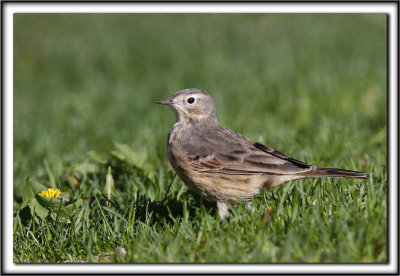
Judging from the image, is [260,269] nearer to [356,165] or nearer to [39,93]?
[356,165]

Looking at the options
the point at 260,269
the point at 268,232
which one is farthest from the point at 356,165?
the point at 260,269

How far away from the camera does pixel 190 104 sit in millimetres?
6914

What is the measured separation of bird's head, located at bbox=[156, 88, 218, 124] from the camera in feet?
22.7

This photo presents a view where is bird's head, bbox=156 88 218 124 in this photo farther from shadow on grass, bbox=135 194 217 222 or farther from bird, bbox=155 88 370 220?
shadow on grass, bbox=135 194 217 222

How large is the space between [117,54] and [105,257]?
10142mm

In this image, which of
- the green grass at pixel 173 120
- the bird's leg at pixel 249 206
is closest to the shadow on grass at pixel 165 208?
the green grass at pixel 173 120

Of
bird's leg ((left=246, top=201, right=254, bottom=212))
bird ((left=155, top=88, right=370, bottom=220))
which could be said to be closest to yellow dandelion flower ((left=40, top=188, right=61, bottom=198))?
bird ((left=155, top=88, right=370, bottom=220))

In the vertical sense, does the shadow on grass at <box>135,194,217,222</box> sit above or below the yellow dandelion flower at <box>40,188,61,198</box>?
below

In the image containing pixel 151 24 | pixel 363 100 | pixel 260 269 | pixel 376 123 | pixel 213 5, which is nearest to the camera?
pixel 260 269

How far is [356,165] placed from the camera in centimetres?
736

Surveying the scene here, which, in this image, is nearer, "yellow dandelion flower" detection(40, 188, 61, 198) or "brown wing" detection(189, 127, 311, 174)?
"brown wing" detection(189, 127, 311, 174)

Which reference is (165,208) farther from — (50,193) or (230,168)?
(50,193)

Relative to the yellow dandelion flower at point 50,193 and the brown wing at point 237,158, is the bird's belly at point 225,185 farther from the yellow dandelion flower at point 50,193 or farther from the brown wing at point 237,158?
the yellow dandelion flower at point 50,193

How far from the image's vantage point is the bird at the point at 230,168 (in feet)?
19.3
